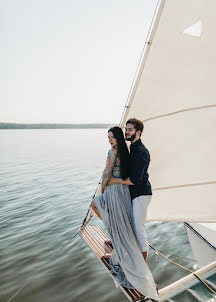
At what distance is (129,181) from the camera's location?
329cm

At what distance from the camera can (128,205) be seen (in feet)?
11.3

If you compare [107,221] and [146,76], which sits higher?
[146,76]

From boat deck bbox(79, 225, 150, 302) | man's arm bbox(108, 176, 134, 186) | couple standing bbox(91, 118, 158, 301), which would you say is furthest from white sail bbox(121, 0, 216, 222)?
boat deck bbox(79, 225, 150, 302)

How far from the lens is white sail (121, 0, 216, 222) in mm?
3088

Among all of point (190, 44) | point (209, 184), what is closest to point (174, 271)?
point (209, 184)

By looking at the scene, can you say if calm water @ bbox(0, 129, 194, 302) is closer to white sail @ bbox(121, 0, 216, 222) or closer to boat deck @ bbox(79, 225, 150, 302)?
boat deck @ bbox(79, 225, 150, 302)

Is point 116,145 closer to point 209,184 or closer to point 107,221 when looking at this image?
point 107,221

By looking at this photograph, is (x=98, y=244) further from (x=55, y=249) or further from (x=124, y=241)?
(x=55, y=249)

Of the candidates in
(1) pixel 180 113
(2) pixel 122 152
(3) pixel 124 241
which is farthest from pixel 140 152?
(3) pixel 124 241

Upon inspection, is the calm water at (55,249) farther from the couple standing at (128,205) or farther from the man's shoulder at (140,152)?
the man's shoulder at (140,152)

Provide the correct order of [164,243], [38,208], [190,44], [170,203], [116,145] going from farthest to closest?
[38,208] → [164,243] → [170,203] → [116,145] → [190,44]

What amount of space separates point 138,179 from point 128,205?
527mm

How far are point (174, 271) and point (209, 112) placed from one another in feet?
14.3

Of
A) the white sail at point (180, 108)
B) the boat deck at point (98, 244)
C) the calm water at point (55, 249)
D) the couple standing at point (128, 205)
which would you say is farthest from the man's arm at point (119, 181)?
the calm water at point (55, 249)
